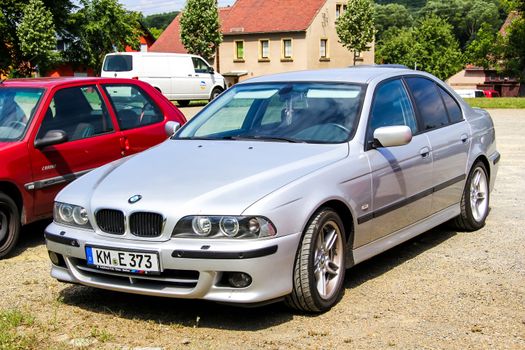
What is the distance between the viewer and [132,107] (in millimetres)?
8070

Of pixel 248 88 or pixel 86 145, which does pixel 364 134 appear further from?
pixel 86 145

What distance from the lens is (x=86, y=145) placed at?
7270 millimetres

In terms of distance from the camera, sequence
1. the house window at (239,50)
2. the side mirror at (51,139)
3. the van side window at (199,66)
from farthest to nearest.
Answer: the house window at (239,50)
the van side window at (199,66)
the side mirror at (51,139)

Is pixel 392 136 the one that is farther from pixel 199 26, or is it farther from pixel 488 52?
pixel 488 52

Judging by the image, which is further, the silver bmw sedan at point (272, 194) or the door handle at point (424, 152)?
the door handle at point (424, 152)

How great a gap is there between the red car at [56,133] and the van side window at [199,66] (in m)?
23.3

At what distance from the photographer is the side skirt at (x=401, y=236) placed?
5.29 metres

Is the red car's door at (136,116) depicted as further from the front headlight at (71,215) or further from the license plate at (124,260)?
the license plate at (124,260)

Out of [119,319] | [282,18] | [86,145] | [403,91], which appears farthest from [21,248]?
[282,18]

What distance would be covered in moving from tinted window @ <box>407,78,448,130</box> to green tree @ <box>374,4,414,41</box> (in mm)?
115204

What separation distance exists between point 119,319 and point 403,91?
3089 mm

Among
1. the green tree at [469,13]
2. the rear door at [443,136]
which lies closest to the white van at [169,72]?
the rear door at [443,136]

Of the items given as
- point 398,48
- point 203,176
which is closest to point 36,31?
point 203,176

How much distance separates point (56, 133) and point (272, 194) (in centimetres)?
313
